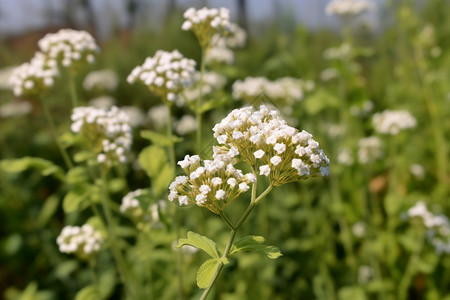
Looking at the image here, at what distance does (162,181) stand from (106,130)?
1.08ft

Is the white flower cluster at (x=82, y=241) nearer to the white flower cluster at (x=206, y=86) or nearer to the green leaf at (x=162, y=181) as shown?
the green leaf at (x=162, y=181)

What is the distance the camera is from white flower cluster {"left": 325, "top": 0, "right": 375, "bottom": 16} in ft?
12.0

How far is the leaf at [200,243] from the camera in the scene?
1141mm

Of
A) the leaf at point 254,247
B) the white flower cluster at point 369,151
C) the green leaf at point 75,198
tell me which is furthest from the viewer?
the white flower cluster at point 369,151

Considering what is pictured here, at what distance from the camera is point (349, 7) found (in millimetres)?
3699

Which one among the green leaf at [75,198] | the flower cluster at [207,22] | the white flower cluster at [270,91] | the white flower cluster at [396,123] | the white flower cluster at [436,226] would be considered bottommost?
the white flower cluster at [436,226]

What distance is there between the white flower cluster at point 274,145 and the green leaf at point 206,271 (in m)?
0.26

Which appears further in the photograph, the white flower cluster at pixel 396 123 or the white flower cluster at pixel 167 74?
the white flower cluster at pixel 396 123

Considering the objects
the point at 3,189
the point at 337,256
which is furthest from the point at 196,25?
the point at 3,189

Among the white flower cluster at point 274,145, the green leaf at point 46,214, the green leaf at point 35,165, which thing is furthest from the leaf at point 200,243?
the green leaf at point 46,214

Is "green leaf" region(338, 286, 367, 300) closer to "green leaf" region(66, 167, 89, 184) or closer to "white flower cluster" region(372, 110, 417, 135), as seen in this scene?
"white flower cluster" region(372, 110, 417, 135)

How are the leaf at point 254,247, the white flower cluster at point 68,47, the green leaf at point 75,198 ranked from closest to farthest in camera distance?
1. the leaf at point 254,247
2. the green leaf at point 75,198
3. the white flower cluster at point 68,47

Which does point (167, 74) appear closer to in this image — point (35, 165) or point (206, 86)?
point (35, 165)

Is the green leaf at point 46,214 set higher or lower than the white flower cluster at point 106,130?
lower
